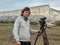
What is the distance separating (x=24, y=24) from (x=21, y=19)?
146 mm

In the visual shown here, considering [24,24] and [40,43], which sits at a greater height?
[24,24]

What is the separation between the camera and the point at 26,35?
25.7 feet

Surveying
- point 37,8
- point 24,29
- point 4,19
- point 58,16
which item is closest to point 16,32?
point 24,29

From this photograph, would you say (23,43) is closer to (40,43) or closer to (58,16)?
(40,43)

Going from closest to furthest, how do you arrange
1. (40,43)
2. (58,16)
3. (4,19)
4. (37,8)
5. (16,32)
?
(16,32)
(40,43)
(4,19)
(37,8)
(58,16)

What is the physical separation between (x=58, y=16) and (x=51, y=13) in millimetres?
1116

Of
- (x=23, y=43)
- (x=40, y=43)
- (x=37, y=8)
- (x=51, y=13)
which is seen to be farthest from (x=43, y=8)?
(x=23, y=43)

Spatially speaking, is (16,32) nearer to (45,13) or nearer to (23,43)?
(23,43)

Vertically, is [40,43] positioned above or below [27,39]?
below

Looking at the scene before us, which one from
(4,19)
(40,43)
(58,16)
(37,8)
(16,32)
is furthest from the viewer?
(58,16)

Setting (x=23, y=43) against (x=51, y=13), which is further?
(x=51, y=13)

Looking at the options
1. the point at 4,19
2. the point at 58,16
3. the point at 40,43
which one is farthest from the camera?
the point at 58,16

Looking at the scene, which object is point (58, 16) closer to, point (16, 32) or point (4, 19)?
point (4, 19)

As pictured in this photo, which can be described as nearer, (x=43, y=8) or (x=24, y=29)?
(x=24, y=29)
